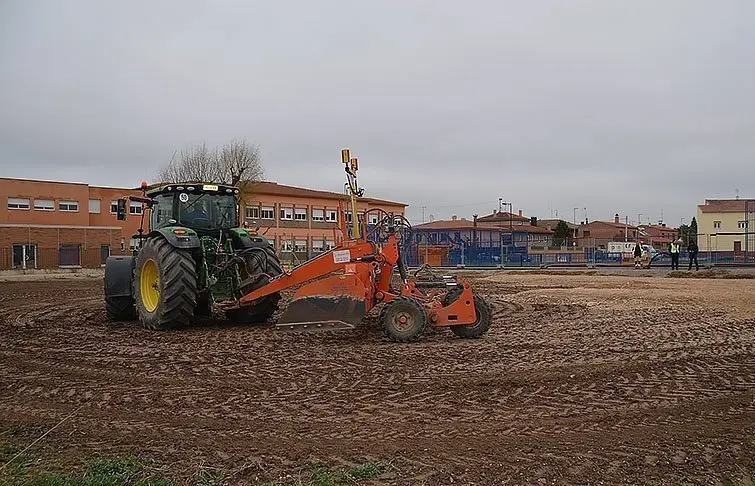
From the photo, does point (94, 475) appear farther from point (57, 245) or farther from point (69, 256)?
point (57, 245)

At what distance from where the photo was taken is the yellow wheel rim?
11.7 m

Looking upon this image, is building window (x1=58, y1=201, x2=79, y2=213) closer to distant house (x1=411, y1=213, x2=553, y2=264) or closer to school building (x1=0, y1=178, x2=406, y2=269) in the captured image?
school building (x1=0, y1=178, x2=406, y2=269)

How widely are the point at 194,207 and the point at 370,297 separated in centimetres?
402

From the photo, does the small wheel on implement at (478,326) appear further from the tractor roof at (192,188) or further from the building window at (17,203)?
the building window at (17,203)

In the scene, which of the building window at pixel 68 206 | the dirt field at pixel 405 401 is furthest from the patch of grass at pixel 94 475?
the building window at pixel 68 206

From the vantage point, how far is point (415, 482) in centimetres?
434

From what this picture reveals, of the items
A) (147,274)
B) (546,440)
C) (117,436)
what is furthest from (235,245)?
(546,440)

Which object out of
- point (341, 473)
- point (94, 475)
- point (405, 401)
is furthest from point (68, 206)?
point (341, 473)

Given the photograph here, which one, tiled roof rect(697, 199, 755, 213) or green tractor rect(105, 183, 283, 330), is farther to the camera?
tiled roof rect(697, 199, 755, 213)

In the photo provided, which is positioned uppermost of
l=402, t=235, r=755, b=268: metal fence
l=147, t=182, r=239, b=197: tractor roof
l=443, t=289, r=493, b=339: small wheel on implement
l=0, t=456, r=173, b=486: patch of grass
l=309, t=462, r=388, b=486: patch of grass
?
l=147, t=182, r=239, b=197: tractor roof

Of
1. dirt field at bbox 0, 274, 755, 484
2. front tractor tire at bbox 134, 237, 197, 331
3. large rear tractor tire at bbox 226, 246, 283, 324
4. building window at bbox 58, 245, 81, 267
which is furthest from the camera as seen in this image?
building window at bbox 58, 245, 81, 267

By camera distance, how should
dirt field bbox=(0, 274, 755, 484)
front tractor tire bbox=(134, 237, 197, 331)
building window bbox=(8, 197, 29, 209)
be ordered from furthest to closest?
building window bbox=(8, 197, 29, 209), front tractor tire bbox=(134, 237, 197, 331), dirt field bbox=(0, 274, 755, 484)

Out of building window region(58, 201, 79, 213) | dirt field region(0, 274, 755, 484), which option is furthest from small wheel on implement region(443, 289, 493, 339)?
building window region(58, 201, 79, 213)

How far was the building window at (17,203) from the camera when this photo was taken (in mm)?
48000
